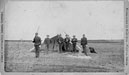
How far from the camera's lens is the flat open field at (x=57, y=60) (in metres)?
1.88

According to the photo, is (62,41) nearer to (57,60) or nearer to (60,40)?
(60,40)

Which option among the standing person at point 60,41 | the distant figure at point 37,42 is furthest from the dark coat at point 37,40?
the standing person at point 60,41

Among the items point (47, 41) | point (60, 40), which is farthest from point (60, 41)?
point (47, 41)

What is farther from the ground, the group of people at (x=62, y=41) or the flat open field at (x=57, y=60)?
the group of people at (x=62, y=41)

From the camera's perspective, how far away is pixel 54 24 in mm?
1877

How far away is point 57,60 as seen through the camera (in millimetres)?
1879

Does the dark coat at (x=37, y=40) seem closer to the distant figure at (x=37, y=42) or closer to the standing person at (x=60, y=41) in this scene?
the distant figure at (x=37, y=42)

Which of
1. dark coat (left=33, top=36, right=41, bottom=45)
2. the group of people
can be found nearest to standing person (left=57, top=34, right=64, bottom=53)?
the group of people

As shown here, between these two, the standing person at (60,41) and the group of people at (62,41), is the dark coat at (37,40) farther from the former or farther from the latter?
the standing person at (60,41)

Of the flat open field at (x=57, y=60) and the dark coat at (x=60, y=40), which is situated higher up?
the dark coat at (x=60, y=40)

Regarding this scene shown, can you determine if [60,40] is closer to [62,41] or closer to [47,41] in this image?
[62,41]

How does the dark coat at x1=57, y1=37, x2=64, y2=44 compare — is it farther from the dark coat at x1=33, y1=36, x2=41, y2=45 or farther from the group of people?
the dark coat at x1=33, y1=36, x2=41, y2=45

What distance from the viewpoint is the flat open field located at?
188 cm

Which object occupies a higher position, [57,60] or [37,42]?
[37,42]
